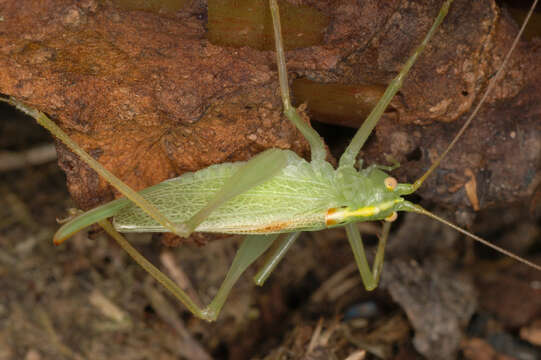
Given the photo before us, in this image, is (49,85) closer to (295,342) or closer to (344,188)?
(344,188)

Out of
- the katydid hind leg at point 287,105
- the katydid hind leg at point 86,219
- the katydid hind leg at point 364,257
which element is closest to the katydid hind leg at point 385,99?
the katydid hind leg at point 287,105

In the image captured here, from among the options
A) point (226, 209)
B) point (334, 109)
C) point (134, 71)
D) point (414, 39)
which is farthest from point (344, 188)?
point (134, 71)

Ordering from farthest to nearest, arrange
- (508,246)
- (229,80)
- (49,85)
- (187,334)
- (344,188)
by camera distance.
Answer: (508,246), (187,334), (344,188), (229,80), (49,85)

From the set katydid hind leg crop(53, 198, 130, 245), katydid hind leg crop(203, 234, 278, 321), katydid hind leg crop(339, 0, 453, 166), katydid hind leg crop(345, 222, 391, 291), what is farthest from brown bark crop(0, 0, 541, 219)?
katydid hind leg crop(203, 234, 278, 321)

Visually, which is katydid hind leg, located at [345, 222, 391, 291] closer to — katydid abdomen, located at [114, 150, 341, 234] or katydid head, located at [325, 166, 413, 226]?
katydid head, located at [325, 166, 413, 226]

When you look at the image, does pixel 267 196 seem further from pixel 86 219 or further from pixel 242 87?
pixel 86 219

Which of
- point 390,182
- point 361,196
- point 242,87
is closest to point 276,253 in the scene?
point 361,196
